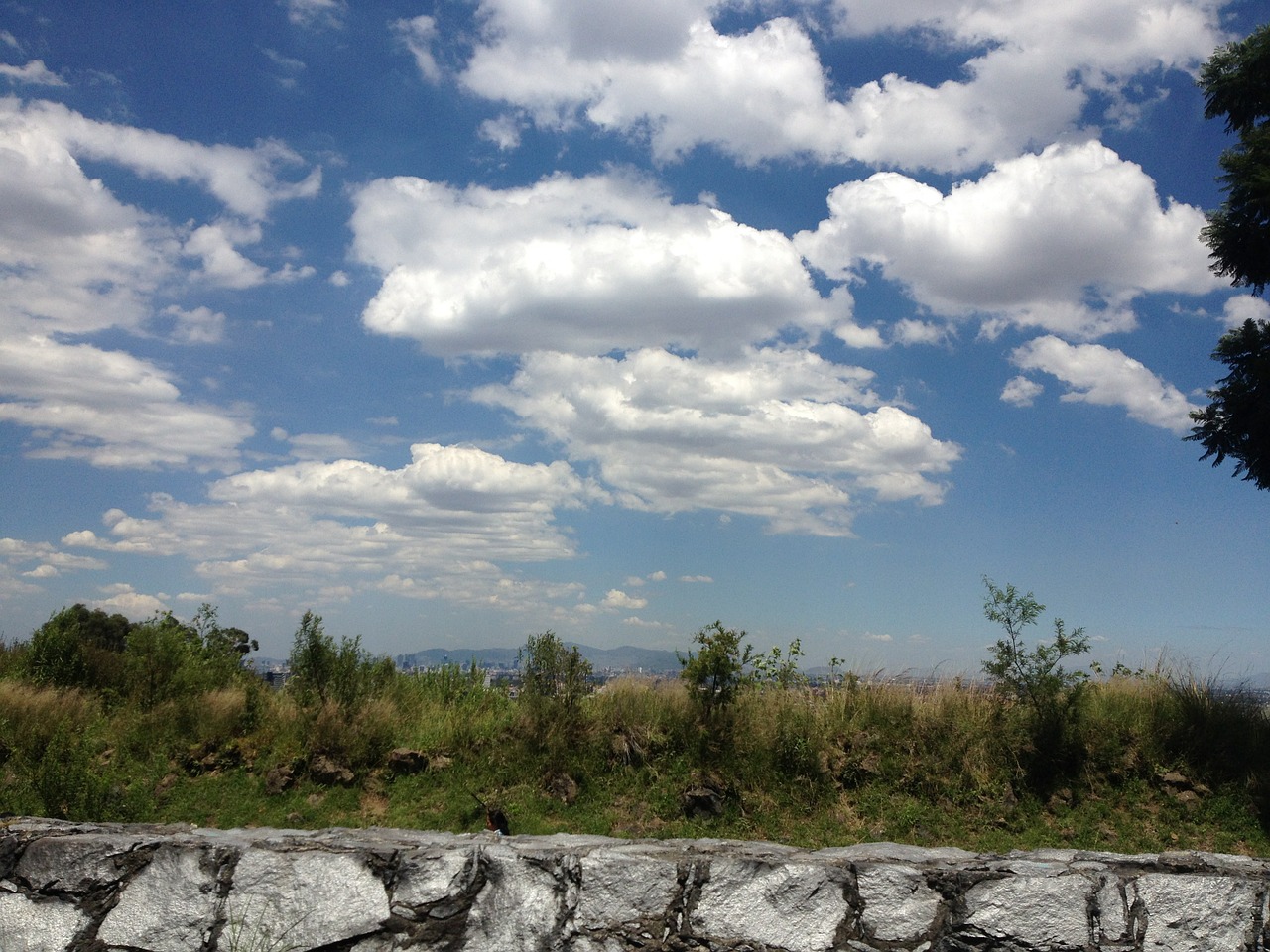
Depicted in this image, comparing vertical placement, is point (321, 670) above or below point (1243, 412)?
below

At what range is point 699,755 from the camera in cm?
1116

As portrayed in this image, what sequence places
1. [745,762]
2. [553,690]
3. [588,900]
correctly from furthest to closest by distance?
1. [553,690]
2. [745,762]
3. [588,900]

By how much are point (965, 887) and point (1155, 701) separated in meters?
9.16

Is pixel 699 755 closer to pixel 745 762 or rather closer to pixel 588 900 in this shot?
pixel 745 762

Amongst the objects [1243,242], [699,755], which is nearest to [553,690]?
[699,755]

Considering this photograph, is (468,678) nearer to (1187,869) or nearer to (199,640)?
(199,640)

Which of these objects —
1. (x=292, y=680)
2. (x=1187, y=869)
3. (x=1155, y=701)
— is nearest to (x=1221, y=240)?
(x=1155, y=701)

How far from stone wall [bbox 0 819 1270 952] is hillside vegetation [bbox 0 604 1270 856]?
533cm

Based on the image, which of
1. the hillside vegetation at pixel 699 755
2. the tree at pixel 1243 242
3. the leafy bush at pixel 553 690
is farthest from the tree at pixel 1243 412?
the leafy bush at pixel 553 690

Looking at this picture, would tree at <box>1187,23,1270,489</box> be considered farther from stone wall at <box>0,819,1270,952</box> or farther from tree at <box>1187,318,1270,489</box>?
stone wall at <box>0,819,1270,952</box>

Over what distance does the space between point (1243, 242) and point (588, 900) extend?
13.5 metres

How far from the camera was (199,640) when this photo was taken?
14844 mm

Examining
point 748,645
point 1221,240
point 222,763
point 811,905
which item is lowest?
point 222,763

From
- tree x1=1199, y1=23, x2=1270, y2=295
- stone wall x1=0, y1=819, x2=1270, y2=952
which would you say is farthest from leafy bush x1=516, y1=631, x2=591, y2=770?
tree x1=1199, y1=23, x2=1270, y2=295
